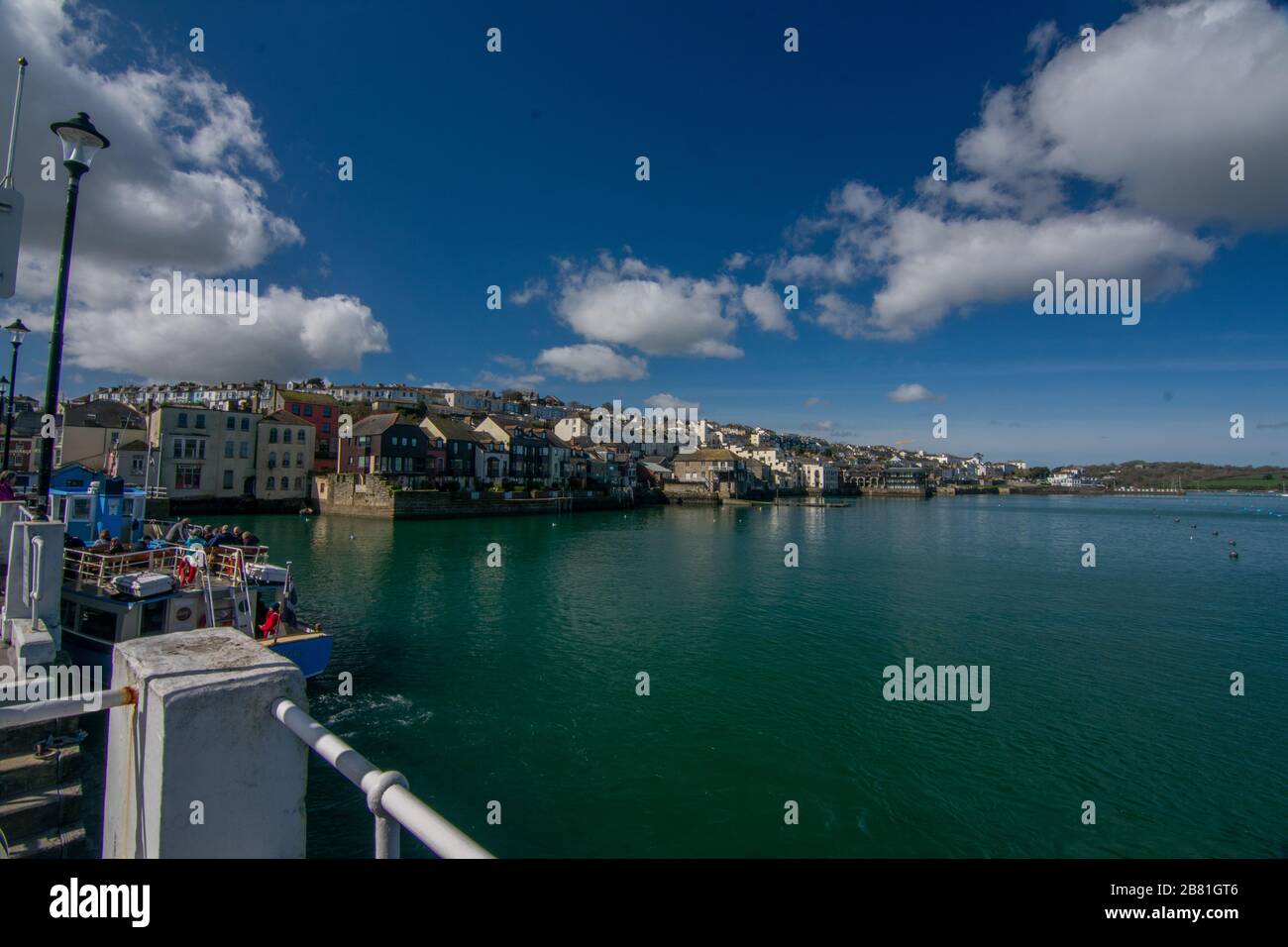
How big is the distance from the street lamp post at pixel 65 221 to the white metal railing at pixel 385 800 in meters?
11.5

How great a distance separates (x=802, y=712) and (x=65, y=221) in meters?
19.4

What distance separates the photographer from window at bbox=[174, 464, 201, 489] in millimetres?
62531

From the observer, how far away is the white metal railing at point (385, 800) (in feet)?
5.74

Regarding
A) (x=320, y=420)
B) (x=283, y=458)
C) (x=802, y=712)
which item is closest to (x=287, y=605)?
(x=802, y=712)

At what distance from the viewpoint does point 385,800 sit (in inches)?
78.6

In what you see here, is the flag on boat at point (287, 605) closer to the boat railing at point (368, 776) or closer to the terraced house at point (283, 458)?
the boat railing at point (368, 776)

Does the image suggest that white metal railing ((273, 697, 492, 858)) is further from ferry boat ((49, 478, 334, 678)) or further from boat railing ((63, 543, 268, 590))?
boat railing ((63, 543, 268, 590))

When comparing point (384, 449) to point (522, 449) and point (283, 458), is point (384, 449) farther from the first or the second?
point (522, 449)

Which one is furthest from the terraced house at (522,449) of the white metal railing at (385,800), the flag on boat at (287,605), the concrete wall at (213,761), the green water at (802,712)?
the white metal railing at (385,800)

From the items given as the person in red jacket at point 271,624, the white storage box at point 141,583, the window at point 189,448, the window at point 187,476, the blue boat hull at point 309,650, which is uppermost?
the window at point 189,448

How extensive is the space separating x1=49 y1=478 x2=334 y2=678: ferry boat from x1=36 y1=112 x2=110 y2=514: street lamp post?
3.77 metres

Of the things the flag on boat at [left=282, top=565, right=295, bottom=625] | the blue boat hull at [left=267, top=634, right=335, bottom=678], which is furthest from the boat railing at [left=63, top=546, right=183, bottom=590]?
the blue boat hull at [left=267, top=634, right=335, bottom=678]
